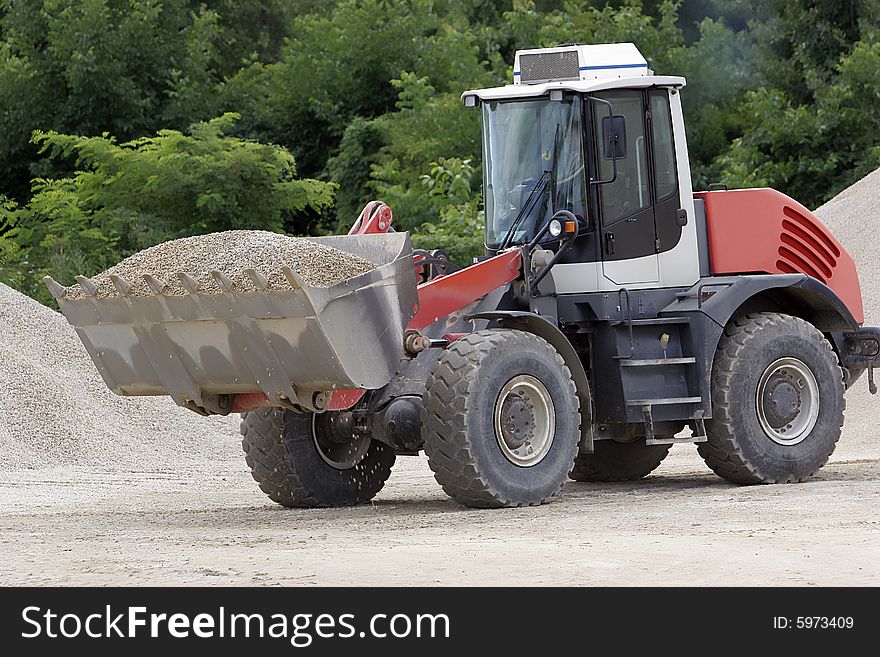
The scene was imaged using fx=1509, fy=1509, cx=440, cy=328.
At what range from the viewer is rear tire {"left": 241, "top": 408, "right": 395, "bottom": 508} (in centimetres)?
1075

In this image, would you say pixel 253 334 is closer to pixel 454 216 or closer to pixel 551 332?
pixel 551 332

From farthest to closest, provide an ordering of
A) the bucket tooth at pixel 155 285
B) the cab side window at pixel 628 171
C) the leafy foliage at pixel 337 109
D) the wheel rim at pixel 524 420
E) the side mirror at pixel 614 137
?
1. the leafy foliage at pixel 337 109
2. the cab side window at pixel 628 171
3. the side mirror at pixel 614 137
4. the wheel rim at pixel 524 420
5. the bucket tooth at pixel 155 285

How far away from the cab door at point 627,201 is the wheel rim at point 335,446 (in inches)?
86.5

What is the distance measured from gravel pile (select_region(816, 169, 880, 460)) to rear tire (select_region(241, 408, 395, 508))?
5645 mm

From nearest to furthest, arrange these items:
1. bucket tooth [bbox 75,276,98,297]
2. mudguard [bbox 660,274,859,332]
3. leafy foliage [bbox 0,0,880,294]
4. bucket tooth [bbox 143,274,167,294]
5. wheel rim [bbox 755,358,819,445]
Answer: bucket tooth [bbox 143,274,167,294] < bucket tooth [bbox 75,276,98,297] < mudguard [bbox 660,274,859,332] < wheel rim [bbox 755,358,819,445] < leafy foliage [bbox 0,0,880,294]

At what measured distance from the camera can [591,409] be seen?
1055cm

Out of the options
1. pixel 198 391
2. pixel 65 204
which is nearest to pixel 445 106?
pixel 65 204

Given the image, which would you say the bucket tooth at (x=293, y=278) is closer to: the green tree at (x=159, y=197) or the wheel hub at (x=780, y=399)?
the wheel hub at (x=780, y=399)

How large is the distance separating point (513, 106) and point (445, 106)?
64.1ft

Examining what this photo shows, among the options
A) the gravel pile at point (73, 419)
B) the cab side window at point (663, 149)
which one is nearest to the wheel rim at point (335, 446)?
the cab side window at point (663, 149)

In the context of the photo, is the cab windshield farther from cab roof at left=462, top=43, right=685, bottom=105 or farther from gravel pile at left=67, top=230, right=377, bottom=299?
gravel pile at left=67, top=230, right=377, bottom=299

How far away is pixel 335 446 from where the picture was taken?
434 inches

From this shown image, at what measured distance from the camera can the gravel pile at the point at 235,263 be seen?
9.14 meters

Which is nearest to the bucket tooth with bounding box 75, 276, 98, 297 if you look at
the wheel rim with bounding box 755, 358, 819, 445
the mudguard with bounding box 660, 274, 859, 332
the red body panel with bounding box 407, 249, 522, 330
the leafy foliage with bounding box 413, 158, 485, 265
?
the red body panel with bounding box 407, 249, 522, 330
